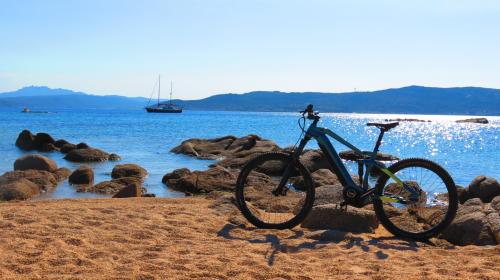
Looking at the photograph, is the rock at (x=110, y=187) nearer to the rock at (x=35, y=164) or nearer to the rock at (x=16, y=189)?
the rock at (x=16, y=189)

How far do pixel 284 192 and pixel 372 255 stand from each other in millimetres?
1996

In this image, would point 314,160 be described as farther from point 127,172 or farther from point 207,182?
point 127,172

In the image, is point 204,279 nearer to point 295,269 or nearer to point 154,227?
point 295,269

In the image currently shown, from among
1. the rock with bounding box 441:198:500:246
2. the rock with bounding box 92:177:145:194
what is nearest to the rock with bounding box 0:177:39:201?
the rock with bounding box 92:177:145:194

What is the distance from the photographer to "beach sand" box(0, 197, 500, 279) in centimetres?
532

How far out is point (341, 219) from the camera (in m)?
7.80

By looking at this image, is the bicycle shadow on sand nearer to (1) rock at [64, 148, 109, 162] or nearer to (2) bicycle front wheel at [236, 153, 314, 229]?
(2) bicycle front wheel at [236, 153, 314, 229]

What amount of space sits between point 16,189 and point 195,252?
8.95 metres

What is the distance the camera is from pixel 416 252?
6539 millimetres

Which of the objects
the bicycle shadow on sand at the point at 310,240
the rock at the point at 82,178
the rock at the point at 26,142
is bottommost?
the rock at the point at 26,142

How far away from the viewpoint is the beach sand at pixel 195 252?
5320 millimetres

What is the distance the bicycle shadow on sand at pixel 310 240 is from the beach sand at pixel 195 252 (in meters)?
0.01

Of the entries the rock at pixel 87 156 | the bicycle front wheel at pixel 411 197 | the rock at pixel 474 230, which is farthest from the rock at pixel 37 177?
the rock at pixel 474 230

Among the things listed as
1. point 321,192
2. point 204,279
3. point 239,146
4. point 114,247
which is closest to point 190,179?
point 321,192
